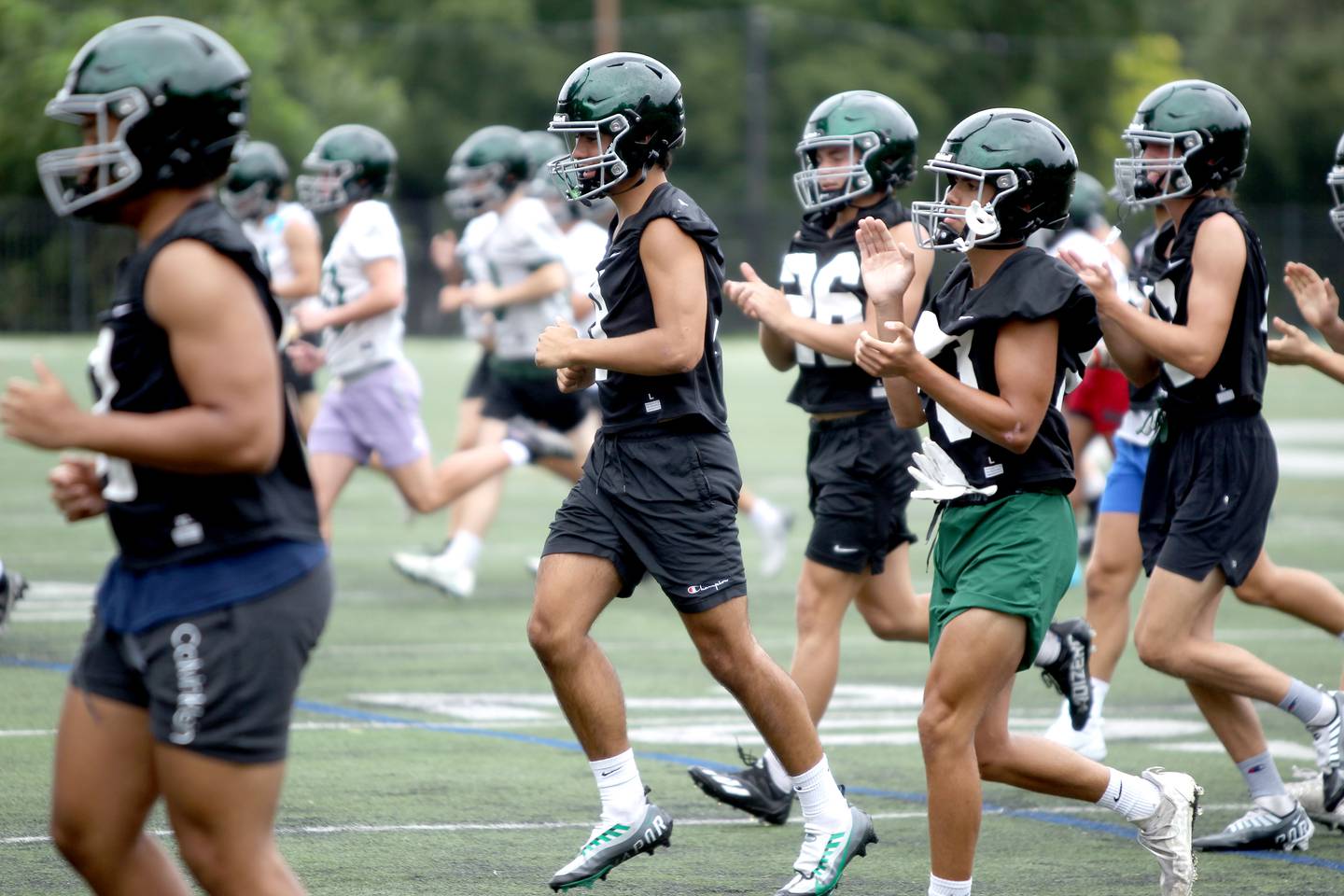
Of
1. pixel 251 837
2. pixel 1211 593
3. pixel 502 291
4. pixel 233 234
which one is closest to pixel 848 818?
pixel 1211 593

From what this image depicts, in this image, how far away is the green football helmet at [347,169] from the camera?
34.1 ft

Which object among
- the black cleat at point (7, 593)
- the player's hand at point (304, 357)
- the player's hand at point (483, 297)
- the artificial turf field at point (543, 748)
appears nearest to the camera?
the artificial turf field at point (543, 748)

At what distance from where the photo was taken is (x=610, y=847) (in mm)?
5332

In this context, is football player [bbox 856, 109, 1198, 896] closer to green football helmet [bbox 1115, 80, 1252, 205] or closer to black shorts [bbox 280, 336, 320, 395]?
green football helmet [bbox 1115, 80, 1252, 205]

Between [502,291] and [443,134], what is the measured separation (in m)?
42.1

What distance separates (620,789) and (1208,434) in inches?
85.3

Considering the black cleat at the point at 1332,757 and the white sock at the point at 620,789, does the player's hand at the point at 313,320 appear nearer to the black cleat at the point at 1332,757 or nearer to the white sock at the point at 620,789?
the white sock at the point at 620,789

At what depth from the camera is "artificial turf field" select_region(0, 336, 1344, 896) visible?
5668 mm

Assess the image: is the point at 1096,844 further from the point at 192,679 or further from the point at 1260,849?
the point at 192,679

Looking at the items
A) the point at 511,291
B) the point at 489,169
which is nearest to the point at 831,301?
the point at 511,291

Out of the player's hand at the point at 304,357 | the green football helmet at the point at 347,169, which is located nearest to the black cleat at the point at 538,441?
the player's hand at the point at 304,357

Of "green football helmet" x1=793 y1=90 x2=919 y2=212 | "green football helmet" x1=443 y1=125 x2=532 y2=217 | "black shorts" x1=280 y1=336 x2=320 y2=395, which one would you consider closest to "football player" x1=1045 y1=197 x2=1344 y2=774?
"green football helmet" x1=793 y1=90 x2=919 y2=212

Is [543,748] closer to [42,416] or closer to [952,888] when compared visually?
[952,888]

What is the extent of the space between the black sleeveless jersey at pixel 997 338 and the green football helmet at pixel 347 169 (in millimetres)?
5864
